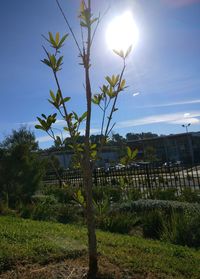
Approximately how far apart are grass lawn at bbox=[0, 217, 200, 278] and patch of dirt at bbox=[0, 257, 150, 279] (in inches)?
4.8

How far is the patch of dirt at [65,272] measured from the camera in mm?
3889

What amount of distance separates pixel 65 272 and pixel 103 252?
973mm

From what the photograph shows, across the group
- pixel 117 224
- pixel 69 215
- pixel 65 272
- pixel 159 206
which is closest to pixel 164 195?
pixel 159 206

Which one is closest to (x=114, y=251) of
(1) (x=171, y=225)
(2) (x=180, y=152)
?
(1) (x=171, y=225)

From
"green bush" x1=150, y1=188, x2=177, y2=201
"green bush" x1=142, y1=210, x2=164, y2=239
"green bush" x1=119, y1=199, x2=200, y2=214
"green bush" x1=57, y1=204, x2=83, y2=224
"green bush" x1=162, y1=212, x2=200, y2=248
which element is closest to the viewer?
"green bush" x1=162, y1=212, x2=200, y2=248

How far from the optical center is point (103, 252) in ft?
16.0

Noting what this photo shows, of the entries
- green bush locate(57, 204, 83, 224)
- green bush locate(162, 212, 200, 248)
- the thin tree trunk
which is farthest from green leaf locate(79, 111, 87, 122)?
green bush locate(57, 204, 83, 224)

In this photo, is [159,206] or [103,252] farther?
[159,206]

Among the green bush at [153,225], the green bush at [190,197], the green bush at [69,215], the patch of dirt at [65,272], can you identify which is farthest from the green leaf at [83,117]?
the green bush at [190,197]

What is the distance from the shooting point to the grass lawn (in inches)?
172

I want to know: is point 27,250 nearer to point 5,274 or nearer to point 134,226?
point 5,274

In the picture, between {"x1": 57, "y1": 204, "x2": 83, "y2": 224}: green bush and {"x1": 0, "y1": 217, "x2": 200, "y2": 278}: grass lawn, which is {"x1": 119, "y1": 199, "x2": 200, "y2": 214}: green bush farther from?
{"x1": 0, "y1": 217, "x2": 200, "y2": 278}: grass lawn

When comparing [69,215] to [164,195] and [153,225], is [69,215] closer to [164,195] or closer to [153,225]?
[153,225]

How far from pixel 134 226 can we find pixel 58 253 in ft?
13.0
